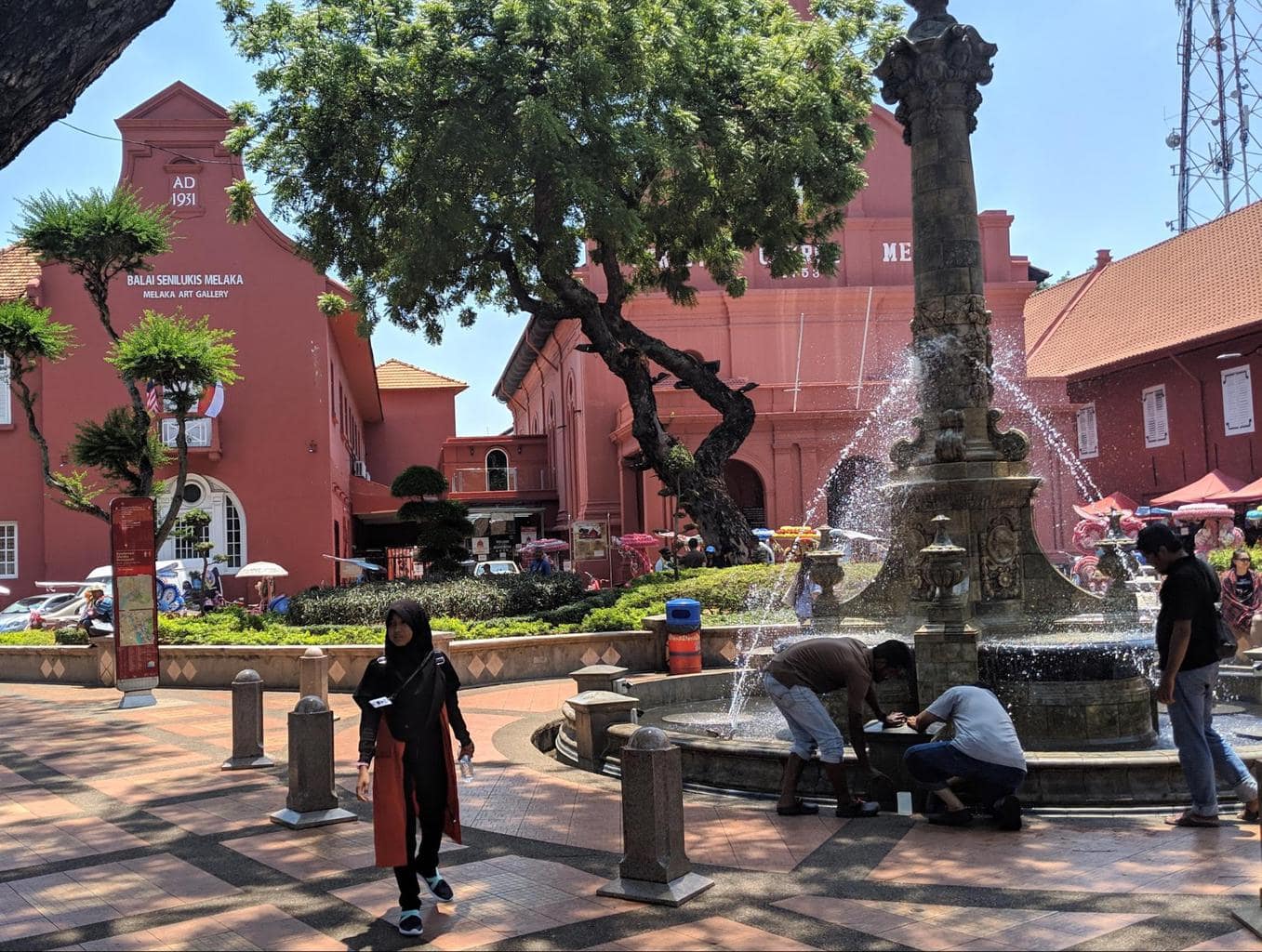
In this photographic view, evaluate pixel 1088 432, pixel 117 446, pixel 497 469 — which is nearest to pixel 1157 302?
pixel 1088 432

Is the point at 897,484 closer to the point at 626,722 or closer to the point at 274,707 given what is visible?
the point at 626,722

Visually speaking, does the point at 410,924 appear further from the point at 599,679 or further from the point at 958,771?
the point at 599,679

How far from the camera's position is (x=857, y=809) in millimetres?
7629

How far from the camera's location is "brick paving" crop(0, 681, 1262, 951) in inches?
213

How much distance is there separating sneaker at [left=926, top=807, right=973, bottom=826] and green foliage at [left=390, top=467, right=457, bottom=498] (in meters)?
20.2

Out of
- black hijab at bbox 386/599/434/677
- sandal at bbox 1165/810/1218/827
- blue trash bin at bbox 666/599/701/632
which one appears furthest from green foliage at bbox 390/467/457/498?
sandal at bbox 1165/810/1218/827

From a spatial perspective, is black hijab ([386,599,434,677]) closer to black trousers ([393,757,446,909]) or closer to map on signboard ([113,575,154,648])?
black trousers ([393,757,446,909])

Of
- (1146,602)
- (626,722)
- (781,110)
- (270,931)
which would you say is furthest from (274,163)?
(270,931)

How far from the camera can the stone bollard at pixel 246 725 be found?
10.5 meters

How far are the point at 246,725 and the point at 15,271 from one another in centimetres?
2720

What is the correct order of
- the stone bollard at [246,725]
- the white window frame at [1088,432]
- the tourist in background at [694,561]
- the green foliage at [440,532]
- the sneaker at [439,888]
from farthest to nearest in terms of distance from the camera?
1. the white window frame at [1088,432]
2. the green foliage at [440,532]
3. the tourist in background at [694,561]
4. the stone bollard at [246,725]
5. the sneaker at [439,888]

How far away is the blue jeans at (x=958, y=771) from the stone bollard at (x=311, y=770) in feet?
12.6

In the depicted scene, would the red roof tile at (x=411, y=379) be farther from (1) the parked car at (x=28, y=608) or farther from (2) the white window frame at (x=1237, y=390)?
(2) the white window frame at (x=1237, y=390)

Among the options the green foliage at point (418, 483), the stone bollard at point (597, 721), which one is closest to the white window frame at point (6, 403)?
the green foliage at point (418, 483)
